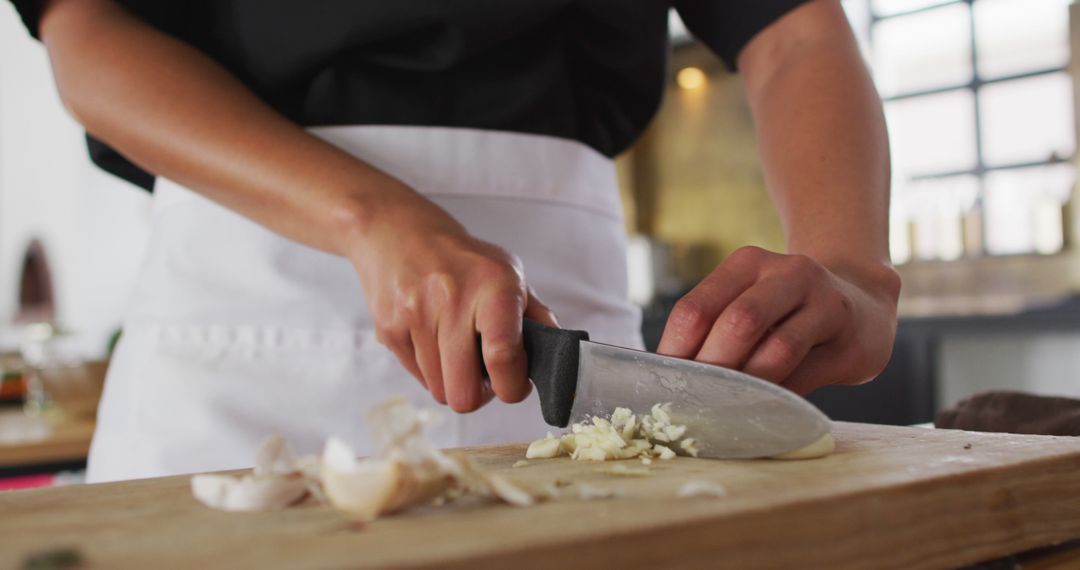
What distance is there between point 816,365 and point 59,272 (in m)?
8.37

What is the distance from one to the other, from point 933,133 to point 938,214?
0.59 metres

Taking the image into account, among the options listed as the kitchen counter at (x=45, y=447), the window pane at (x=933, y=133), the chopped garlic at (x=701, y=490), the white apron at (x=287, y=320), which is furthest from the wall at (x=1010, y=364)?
the chopped garlic at (x=701, y=490)

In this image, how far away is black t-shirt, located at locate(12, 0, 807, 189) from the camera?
0.89 meters

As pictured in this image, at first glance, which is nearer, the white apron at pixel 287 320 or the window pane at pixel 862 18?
the white apron at pixel 287 320

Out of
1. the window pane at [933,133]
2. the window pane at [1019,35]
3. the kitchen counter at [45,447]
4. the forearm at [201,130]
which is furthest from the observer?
the window pane at [933,133]

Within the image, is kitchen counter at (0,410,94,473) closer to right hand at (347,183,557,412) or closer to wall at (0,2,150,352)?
right hand at (347,183,557,412)

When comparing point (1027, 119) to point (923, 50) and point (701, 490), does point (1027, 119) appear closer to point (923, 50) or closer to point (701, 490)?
point (923, 50)

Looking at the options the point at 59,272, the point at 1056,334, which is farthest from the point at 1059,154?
the point at 59,272

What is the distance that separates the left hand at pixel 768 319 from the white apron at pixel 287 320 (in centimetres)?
35

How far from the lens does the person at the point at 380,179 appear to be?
723mm

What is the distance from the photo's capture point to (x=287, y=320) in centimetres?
92

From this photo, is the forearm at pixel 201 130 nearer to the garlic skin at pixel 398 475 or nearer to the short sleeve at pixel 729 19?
the garlic skin at pixel 398 475

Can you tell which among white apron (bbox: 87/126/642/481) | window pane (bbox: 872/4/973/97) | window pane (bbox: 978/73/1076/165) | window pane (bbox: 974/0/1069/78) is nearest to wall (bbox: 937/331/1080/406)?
window pane (bbox: 978/73/1076/165)

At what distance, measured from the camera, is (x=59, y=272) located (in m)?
7.94
